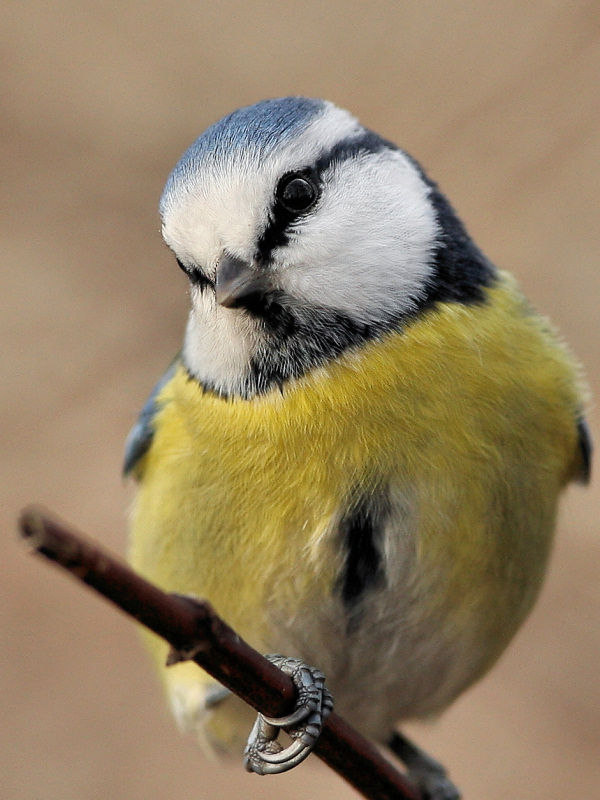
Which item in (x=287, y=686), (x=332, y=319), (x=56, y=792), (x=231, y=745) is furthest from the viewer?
(x=56, y=792)

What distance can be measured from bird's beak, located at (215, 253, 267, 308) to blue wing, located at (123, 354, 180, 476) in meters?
0.48

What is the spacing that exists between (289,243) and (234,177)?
0.12 m

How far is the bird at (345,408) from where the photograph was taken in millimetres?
1515

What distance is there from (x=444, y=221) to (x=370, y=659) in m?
0.77

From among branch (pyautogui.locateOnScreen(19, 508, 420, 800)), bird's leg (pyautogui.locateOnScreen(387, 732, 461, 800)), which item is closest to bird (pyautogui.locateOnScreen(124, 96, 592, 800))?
branch (pyautogui.locateOnScreen(19, 508, 420, 800))

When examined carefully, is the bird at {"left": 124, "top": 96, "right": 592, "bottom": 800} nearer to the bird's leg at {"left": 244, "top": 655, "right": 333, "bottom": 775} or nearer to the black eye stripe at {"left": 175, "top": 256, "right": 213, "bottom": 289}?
the black eye stripe at {"left": 175, "top": 256, "right": 213, "bottom": 289}

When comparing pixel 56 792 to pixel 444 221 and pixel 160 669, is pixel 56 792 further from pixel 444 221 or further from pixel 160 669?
pixel 444 221

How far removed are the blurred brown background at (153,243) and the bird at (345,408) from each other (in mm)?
1590

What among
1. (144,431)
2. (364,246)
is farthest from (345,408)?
(144,431)

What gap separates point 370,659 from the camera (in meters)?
1.80

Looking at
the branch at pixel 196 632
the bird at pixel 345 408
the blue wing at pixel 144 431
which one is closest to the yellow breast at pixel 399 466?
the bird at pixel 345 408

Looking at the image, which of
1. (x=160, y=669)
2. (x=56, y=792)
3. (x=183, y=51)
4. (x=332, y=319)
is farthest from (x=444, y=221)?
(x=56, y=792)

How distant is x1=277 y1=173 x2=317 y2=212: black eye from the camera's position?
1.50 m

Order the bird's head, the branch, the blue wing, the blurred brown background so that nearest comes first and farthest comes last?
1. the branch
2. the bird's head
3. the blue wing
4. the blurred brown background
